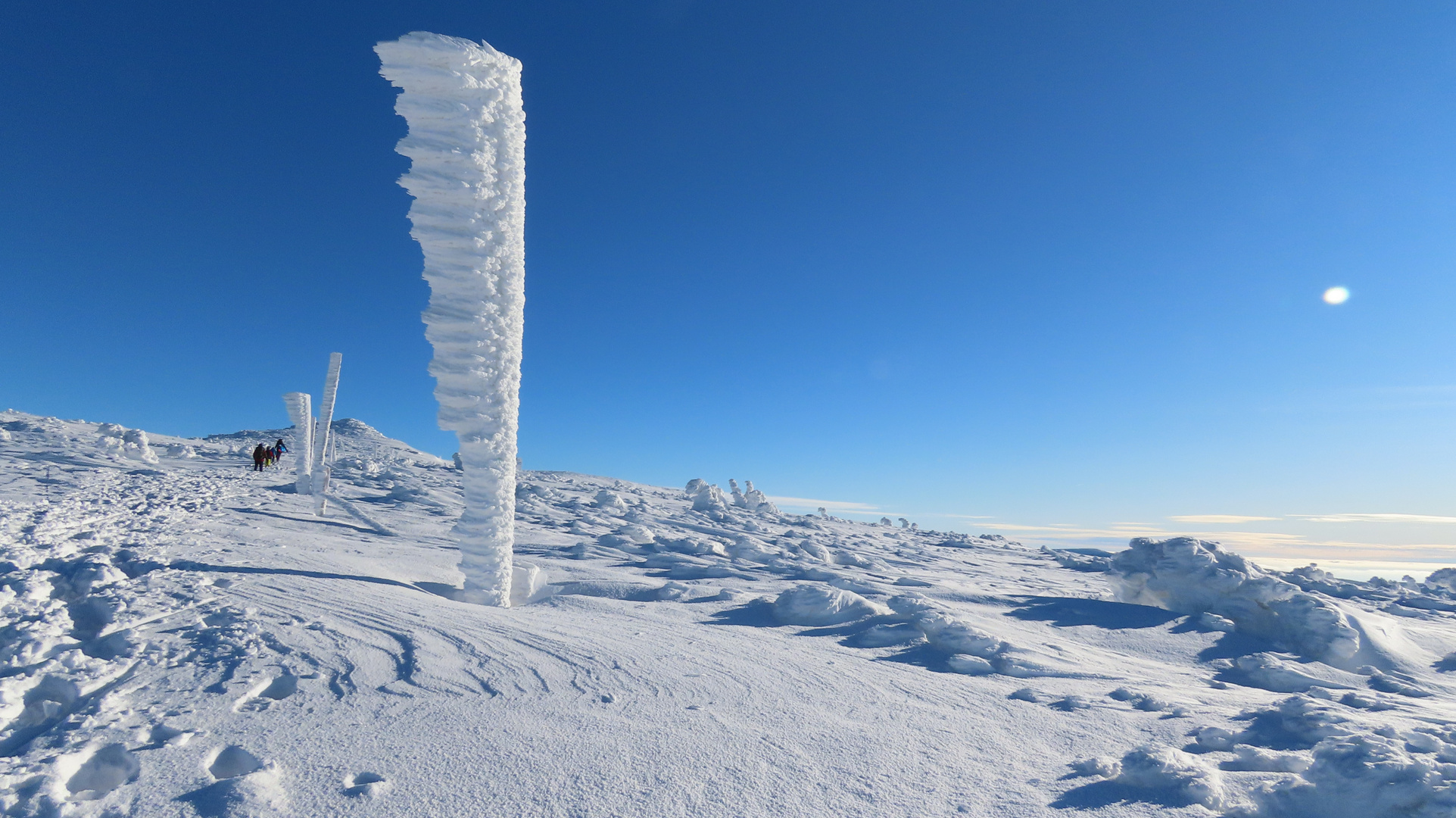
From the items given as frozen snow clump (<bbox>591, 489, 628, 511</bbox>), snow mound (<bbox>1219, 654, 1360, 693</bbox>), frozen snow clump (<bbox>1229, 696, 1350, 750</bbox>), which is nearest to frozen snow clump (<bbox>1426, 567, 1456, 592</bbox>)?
snow mound (<bbox>1219, 654, 1360, 693</bbox>)

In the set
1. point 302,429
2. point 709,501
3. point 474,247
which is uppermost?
point 474,247

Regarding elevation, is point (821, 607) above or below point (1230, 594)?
below

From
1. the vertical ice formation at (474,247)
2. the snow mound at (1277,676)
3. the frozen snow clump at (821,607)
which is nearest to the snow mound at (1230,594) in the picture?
the snow mound at (1277,676)

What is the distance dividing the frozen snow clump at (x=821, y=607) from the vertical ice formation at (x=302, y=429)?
12920 millimetres

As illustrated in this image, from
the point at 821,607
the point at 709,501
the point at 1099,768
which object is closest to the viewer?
the point at 1099,768

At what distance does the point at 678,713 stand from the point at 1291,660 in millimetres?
5767

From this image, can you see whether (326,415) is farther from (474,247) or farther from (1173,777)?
(1173,777)

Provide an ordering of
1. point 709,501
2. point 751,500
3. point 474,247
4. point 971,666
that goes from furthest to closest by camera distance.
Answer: point 751,500, point 709,501, point 474,247, point 971,666

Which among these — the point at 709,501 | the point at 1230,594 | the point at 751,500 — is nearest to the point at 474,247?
the point at 1230,594

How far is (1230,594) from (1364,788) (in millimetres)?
5146

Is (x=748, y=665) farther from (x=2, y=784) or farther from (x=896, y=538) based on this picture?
(x=896, y=538)

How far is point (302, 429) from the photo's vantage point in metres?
14.7

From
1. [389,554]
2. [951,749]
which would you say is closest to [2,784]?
[951,749]

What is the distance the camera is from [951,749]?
3.00 meters
